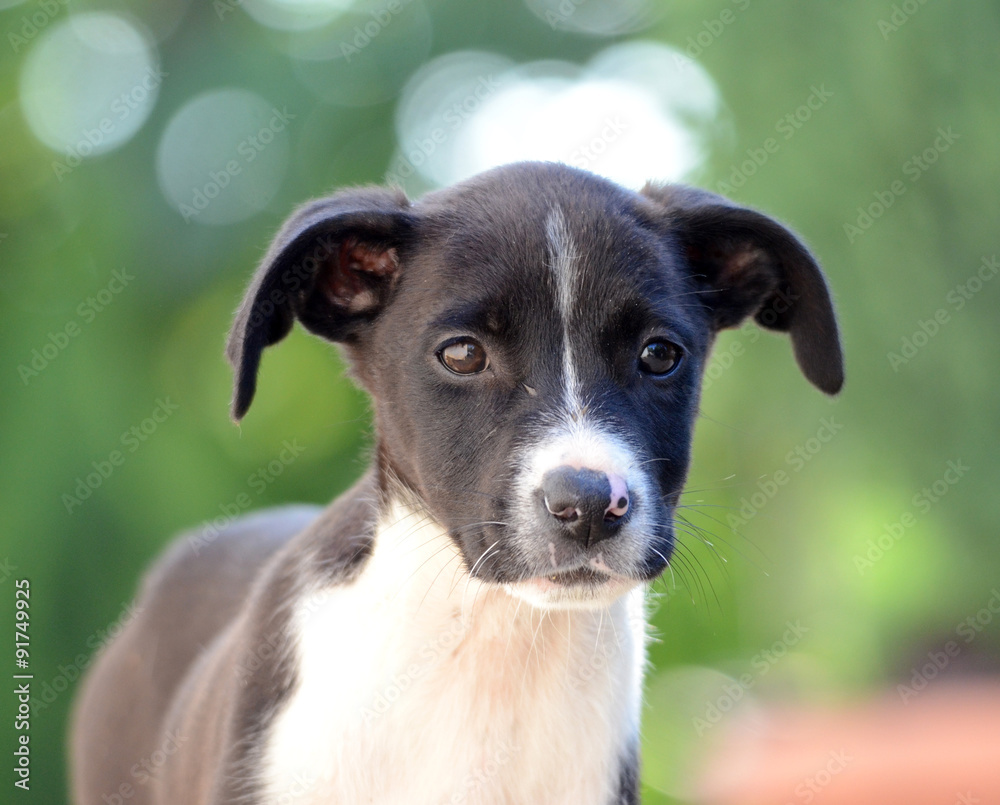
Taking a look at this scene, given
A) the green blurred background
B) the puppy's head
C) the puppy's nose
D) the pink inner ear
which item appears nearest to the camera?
the puppy's nose

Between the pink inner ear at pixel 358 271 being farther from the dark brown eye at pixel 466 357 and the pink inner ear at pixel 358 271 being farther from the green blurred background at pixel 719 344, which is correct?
the green blurred background at pixel 719 344

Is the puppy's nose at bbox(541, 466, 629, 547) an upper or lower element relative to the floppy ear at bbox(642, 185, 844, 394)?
lower

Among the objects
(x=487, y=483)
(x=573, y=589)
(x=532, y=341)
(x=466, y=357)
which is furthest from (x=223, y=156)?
(x=573, y=589)

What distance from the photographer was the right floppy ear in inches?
111

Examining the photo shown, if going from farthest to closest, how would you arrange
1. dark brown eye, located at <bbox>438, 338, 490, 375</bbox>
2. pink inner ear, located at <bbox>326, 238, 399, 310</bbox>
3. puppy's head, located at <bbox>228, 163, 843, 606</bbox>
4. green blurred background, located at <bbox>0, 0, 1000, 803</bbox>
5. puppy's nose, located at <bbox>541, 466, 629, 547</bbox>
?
1. green blurred background, located at <bbox>0, 0, 1000, 803</bbox>
2. pink inner ear, located at <bbox>326, 238, 399, 310</bbox>
3. dark brown eye, located at <bbox>438, 338, 490, 375</bbox>
4. puppy's head, located at <bbox>228, 163, 843, 606</bbox>
5. puppy's nose, located at <bbox>541, 466, 629, 547</bbox>

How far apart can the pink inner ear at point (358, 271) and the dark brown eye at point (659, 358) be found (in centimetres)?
80

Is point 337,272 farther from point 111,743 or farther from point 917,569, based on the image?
point 917,569

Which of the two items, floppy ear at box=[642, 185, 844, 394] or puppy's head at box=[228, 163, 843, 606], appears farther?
floppy ear at box=[642, 185, 844, 394]

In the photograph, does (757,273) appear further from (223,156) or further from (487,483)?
(223,156)

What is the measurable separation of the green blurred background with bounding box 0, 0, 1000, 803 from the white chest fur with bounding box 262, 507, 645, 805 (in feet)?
11.4

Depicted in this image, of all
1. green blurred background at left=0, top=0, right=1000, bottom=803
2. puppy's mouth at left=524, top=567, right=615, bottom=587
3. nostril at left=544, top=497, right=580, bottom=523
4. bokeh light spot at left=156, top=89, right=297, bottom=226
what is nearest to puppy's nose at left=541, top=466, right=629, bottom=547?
nostril at left=544, top=497, right=580, bottom=523

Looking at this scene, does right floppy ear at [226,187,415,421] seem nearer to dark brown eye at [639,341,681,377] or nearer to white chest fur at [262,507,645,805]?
white chest fur at [262,507,645,805]

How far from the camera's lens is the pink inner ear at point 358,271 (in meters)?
3.15

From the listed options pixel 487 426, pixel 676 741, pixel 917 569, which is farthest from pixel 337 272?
pixel 917 569
